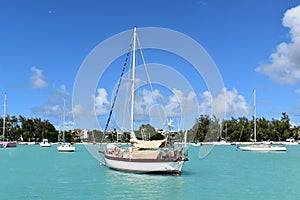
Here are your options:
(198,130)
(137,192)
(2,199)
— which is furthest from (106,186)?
(198,130)

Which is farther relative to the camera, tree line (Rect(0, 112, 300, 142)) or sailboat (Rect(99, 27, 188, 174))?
tree line (Rect(0, 112, 300, 142))

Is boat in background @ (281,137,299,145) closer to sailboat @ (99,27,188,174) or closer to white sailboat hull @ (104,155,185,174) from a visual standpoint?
sailboat @ (99,27,188,174)

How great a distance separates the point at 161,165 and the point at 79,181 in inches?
318

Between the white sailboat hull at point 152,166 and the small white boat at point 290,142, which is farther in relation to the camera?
the small white boat at point 290,142

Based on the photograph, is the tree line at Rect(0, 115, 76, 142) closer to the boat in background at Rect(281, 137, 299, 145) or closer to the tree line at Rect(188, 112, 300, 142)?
the tree line at Rect(188, 112, 300, 142)

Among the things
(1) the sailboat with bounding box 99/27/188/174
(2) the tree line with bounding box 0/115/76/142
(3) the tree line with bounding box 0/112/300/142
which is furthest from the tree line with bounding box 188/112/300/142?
(1) the sailboat with bounding box 99/27/188/174

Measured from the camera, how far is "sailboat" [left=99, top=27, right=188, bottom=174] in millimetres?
38281

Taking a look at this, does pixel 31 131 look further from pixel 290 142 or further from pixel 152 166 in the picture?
pixel 152 166

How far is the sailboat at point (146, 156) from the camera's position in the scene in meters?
38.3

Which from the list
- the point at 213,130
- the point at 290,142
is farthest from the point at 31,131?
the point at 290,142

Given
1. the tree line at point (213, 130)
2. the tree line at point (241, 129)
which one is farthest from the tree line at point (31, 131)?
the tree line at point (241, 129)

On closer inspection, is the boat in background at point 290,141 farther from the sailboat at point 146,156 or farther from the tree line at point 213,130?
the sailboat at point 146,156

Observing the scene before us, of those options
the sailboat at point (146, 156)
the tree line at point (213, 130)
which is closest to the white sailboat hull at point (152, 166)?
the sailboat at point (146, 156)

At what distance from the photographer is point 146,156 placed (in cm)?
4038
